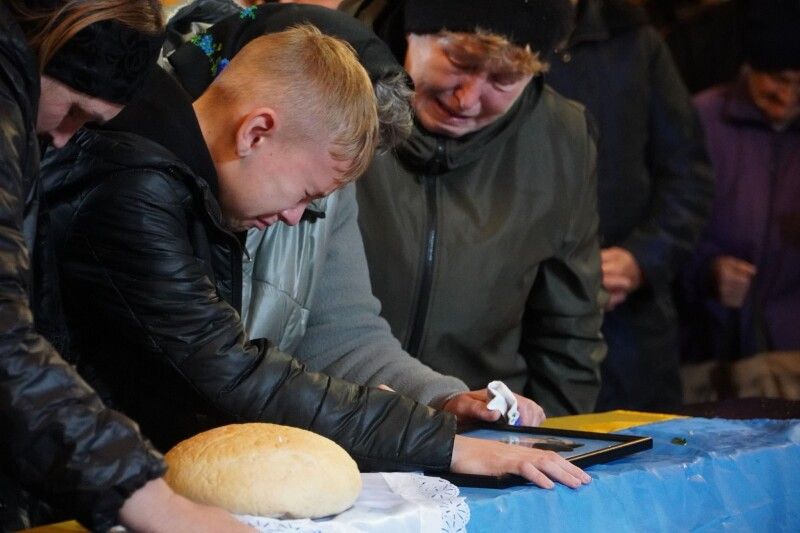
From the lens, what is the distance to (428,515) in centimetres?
169

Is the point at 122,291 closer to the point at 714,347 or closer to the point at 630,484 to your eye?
the point at 630,484

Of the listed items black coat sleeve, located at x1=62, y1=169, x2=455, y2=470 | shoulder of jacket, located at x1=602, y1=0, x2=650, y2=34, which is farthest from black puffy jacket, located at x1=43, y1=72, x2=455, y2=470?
shoulder of jacket, located at x1=602, y1=0, x2=650, y2=34

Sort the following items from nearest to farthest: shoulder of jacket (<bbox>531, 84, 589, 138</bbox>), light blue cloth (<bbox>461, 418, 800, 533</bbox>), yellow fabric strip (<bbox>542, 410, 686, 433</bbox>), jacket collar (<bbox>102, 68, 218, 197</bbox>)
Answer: light blue cloth (<bbox>461, 418, 800, 533</bbox>) → jacket collar (<bbox>102, 68, 218, 197</bbox>) → yellow fabric strip (<bbox>542, 410, 686, 433</bbox>) → shoulder of jacket (<bbox>531, 84, 589, 138</bbox>)

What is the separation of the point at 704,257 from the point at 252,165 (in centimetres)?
254

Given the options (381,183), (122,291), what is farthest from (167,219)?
(381,183)

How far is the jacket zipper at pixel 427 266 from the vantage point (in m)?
2.83

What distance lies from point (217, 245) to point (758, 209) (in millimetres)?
2621

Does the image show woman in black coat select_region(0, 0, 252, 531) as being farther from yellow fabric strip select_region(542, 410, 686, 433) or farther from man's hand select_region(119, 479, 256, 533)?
yellow fabric strip select_region(542, 410, 686, 433)

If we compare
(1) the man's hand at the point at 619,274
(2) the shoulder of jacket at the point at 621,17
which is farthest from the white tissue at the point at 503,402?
(2) the shoulder of jacket at the point at 621,17

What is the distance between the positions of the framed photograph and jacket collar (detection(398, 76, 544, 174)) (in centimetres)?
78

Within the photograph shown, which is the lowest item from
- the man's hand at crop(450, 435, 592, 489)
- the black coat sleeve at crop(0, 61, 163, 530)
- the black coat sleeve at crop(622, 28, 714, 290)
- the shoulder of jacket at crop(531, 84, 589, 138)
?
the black coat sleeve at crop(622, 28, 714, 290)

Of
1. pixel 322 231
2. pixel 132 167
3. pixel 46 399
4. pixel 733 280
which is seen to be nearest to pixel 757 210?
pixel 733 280

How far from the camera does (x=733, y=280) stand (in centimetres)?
408

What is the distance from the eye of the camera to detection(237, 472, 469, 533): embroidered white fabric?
5.31ft
